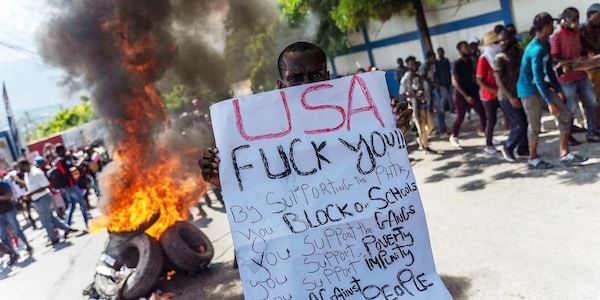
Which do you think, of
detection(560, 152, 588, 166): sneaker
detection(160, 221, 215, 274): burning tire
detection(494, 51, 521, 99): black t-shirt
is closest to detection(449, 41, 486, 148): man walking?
detection(494, 51, 521, 99): black t-shirt

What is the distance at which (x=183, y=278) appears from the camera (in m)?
5.46

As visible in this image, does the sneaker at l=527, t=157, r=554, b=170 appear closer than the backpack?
Yes

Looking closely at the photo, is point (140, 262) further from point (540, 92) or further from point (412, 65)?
point (412, 65)

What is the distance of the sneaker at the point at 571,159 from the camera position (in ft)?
19.2

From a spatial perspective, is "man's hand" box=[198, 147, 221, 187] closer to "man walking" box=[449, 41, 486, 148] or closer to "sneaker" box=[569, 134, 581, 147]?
"sneaker" box=[569, 134, 581, 147]

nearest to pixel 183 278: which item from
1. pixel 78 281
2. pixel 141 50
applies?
pixel 78 281

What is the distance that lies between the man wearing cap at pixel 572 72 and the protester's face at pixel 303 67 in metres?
4.95

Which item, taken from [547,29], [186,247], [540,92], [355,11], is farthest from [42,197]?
[547,29]

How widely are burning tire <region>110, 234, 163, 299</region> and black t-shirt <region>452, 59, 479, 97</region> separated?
17.1 ft

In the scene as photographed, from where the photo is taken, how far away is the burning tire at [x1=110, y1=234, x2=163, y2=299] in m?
4.88

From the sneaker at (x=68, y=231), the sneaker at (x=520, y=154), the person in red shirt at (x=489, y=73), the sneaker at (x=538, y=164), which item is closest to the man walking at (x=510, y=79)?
the person in red shirt at (x=489, y=73)

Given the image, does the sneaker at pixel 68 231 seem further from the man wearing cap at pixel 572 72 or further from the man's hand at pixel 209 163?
the man's hand at pixel 209 163

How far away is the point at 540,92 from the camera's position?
220 inches

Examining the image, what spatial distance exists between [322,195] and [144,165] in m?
6.21
